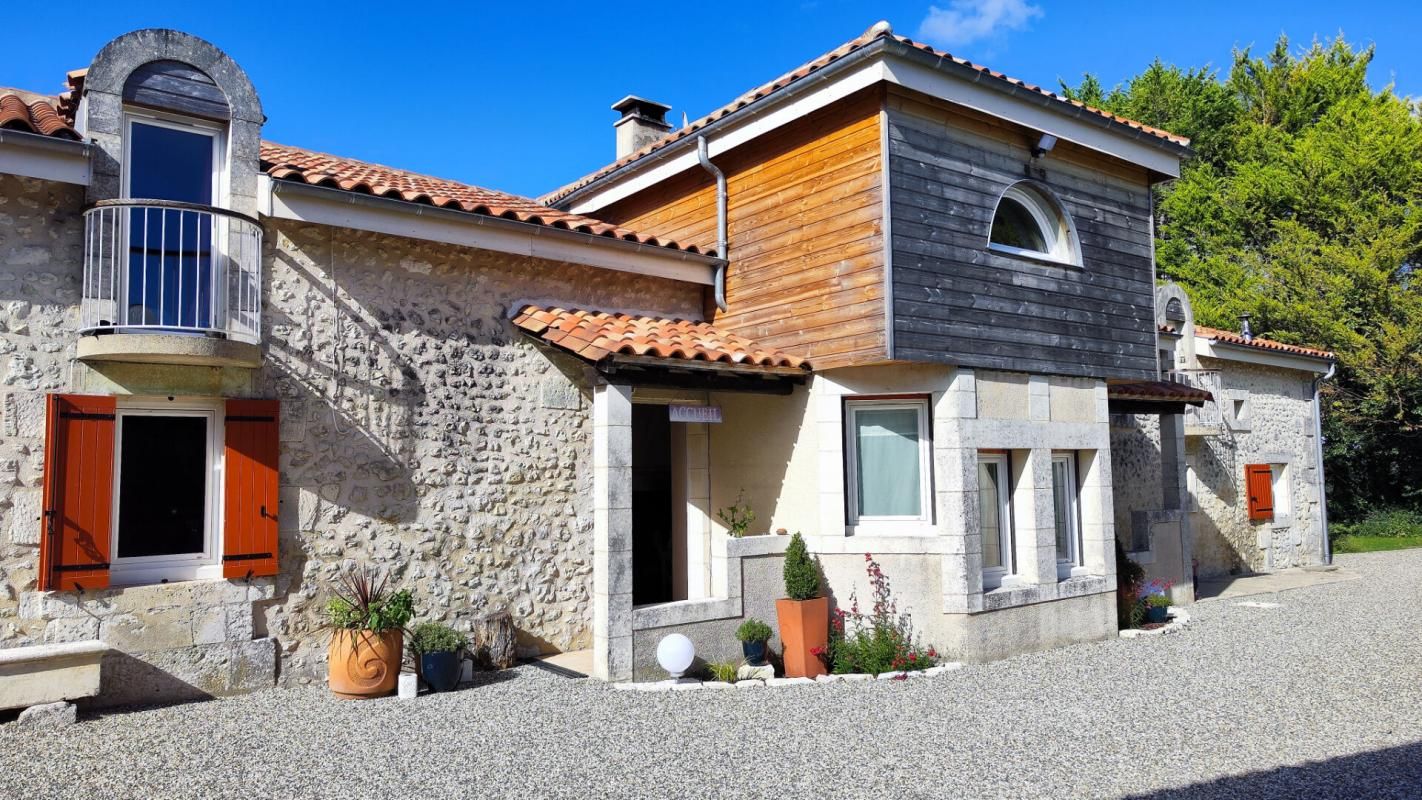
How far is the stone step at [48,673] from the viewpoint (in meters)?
6.04

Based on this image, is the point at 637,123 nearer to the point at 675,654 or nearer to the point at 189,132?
the point at 189,132

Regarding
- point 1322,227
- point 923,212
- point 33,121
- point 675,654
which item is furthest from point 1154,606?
point 1322,227

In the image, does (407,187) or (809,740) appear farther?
(407,187)

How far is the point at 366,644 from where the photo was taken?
7211 mm

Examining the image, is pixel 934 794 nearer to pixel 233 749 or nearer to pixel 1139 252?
pixel 233 749

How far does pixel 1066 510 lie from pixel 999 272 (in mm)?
3070

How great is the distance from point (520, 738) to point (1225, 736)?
476cm

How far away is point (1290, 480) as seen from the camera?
17.6m

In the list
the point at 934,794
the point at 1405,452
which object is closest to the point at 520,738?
the point at 934,794

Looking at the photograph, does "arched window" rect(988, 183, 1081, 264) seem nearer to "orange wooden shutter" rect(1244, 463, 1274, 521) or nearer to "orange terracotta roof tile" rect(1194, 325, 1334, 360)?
"orange terracotta roof tile" rect(1194, 325, 1334, 360)

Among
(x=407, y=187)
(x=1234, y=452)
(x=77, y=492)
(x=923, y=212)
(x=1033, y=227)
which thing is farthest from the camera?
(x=1234, y=452)

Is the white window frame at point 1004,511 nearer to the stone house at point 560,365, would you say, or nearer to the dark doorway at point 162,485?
the stone house at point 560,365

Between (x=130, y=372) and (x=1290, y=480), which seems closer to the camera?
(x=130, y=372)

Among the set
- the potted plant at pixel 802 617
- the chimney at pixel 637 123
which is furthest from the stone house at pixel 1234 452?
the chimney at pixel 637 123
